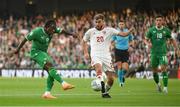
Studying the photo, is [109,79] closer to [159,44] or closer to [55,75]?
[55,75]

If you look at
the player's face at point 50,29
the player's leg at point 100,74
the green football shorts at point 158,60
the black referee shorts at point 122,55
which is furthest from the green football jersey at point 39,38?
the black referee shorts at point 122,55

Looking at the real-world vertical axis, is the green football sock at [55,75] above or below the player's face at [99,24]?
below

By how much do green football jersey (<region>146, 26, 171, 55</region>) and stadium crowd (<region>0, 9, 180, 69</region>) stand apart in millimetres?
14700

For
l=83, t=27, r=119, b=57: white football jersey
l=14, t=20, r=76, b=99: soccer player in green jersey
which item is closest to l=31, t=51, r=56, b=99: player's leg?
l=14, t=20, r=76, b=99: soccer player in green jersey

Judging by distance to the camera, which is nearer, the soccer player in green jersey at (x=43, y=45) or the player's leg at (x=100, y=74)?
the soccer player in green jersey at (x=43, y=45)

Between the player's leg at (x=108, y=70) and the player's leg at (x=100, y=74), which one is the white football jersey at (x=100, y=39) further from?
the player's leg at (x=100, y=74)

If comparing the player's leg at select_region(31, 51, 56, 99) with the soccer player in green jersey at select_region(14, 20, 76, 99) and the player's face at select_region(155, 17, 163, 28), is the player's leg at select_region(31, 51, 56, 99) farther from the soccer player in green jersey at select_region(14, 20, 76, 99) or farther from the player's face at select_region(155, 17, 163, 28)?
the player's face at select_region(155, 17, 163, 28)

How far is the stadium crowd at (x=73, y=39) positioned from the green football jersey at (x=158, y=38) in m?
14.7

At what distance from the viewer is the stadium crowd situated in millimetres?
39250

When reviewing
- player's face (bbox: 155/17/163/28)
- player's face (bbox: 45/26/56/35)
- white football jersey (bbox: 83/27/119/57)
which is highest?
player's face (bbox: 155/17/163/28)

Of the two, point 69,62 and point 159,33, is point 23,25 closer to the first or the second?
point 69,62

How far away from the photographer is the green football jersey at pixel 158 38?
892 inches
